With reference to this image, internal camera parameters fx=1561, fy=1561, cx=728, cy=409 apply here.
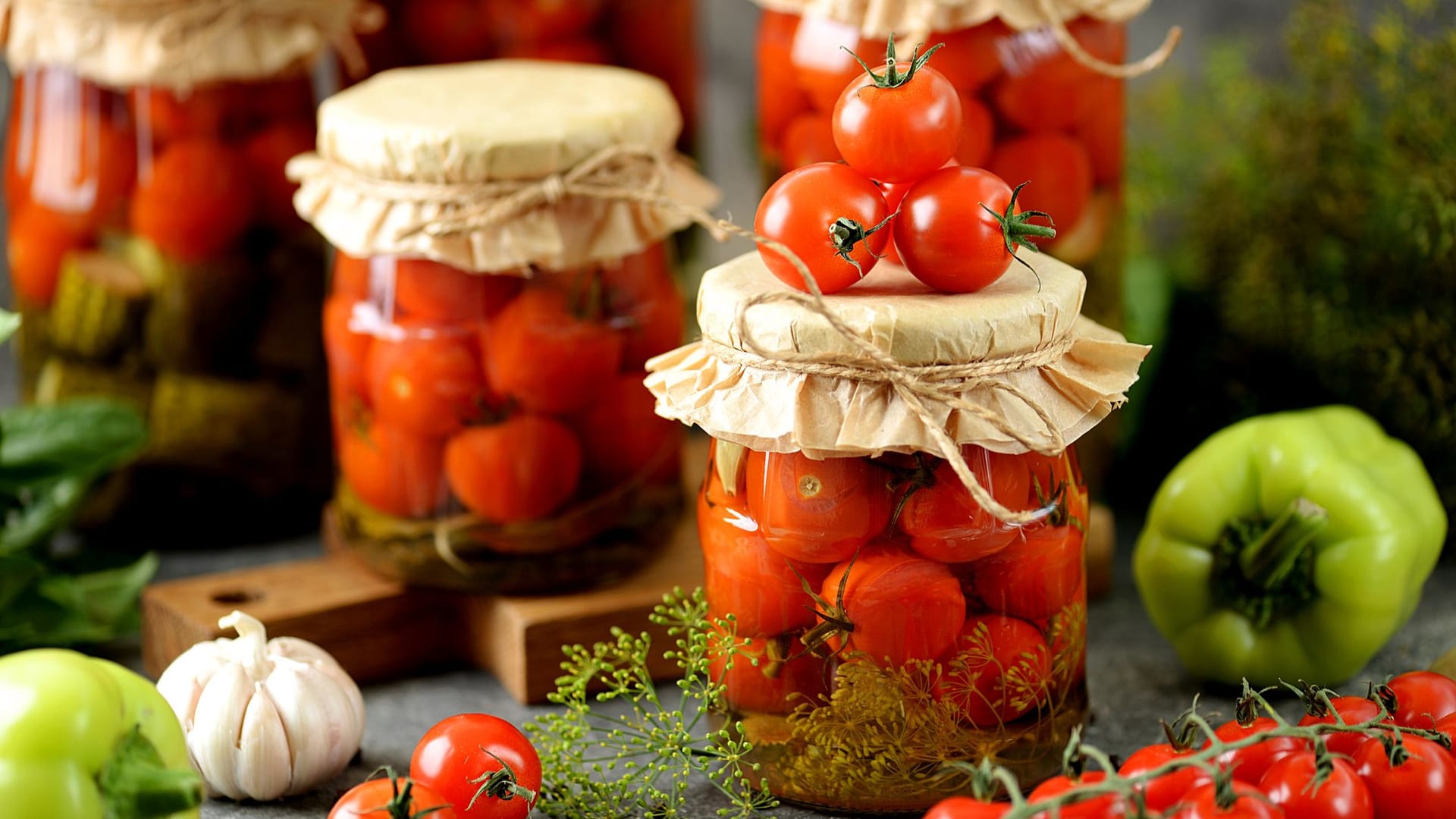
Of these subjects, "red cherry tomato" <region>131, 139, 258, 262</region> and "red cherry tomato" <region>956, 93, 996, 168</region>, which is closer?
"red cherry tomato" <region>956, 93, 996, 168</region>

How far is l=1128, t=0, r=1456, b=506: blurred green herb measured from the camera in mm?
Answer: 1457

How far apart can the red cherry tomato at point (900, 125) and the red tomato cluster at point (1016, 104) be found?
0.26 meters

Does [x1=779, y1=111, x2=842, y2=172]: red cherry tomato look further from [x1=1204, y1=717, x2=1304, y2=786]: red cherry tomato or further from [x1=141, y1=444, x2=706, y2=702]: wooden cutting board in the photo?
[x1=1204, y1=717, x2=1304, y2=786]: red cherry tomato

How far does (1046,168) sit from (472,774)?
0.67 metres

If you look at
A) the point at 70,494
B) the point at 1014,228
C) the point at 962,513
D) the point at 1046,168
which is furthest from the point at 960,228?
the point at 70,494

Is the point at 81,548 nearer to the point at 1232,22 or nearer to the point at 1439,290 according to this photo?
the point at 1439,290

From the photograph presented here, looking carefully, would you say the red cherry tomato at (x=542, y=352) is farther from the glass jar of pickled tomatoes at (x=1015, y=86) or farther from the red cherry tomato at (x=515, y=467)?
the glass jar of pickled tomatoes at (x=1015, y=86)

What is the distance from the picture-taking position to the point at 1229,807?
2.72ft

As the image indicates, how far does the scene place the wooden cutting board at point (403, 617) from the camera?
124cm

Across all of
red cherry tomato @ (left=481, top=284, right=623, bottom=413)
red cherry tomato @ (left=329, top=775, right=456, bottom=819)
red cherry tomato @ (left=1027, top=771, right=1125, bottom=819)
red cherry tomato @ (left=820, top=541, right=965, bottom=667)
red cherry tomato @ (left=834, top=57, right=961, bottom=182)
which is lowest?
red cherry tomato @ (left=329, top=775, right=456, bottom=819)

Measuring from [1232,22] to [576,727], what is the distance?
1.41 meters

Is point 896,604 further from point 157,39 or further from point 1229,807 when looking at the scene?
point 157,39

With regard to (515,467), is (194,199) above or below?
above

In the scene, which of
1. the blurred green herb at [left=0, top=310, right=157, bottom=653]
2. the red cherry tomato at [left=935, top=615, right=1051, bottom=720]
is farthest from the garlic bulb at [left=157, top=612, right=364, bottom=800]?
the red cherry tomato at [left=935, top=615, right=1051, bottom=720]
